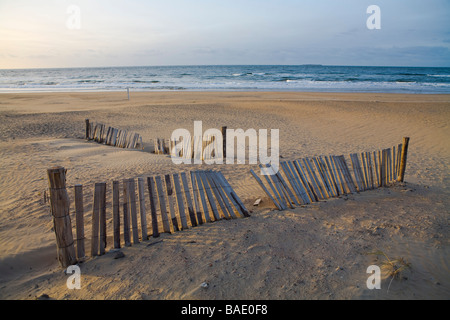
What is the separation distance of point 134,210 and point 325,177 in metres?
3.36

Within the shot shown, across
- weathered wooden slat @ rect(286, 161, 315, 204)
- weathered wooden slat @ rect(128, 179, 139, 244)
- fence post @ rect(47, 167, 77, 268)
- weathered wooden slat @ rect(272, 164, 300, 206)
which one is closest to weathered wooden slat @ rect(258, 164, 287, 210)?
weathered wooden slat @ rect(272, 164, 300, 206)

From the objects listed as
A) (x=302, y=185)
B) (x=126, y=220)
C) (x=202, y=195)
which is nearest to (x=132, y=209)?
(x=126, y=220)

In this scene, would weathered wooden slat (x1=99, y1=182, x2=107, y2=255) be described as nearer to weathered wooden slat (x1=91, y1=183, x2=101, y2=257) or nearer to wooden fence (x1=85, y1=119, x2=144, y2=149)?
weathered wooden slat (x1=91, y1=183, x2=101, y2=257)

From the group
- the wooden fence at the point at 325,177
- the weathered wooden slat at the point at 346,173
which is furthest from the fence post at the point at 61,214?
the weathered wooden slat at the point at 346,173

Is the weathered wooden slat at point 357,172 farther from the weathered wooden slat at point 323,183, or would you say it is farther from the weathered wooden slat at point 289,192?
the weathered wooden slat at point 289,192

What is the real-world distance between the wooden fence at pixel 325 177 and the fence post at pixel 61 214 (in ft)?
8.30

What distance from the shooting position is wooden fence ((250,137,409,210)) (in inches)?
186

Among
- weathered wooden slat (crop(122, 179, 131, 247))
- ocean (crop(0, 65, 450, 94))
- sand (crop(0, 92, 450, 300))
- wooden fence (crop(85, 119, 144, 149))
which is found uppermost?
ocean (crop(0, 65, 450, 94))

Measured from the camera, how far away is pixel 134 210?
12.2 ft

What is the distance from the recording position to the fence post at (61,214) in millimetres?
3045

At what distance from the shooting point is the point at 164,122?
13711 mm
